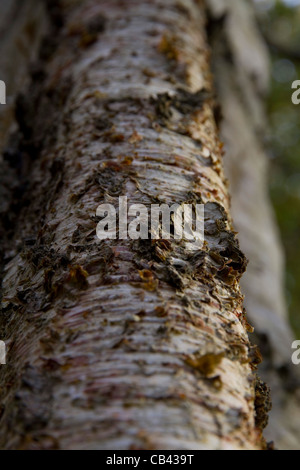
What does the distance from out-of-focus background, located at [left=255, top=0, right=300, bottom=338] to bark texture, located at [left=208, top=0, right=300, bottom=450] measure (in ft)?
1.98

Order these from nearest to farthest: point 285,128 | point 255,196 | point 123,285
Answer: point 123,285 → point 255,196 → point 285,128

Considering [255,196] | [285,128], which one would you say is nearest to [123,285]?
[255,196]

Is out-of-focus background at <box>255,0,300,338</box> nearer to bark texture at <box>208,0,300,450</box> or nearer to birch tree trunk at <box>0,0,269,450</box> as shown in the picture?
bark texture at <box>208,0,300,450</box>

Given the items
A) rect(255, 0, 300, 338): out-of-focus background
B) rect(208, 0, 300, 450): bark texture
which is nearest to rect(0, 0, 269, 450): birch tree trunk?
rect(208, 0, 300, 450): bark texture

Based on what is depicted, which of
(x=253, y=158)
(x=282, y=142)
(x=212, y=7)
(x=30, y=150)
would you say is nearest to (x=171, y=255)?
(x=30, y=150)

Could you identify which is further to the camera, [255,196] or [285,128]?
[285,128]

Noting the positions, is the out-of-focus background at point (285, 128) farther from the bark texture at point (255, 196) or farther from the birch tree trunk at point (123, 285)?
the birch tree trunk at point (123, 285)

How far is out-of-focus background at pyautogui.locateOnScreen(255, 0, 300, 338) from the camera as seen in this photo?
3.32 metres

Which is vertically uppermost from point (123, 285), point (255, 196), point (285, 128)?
point (285, 128)

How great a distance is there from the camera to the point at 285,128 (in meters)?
3.40

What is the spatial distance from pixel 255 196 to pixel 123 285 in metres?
1.51

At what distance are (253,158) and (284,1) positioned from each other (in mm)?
1622

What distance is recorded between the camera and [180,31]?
5.22ft

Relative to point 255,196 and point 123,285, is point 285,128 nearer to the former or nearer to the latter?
point 255,196
